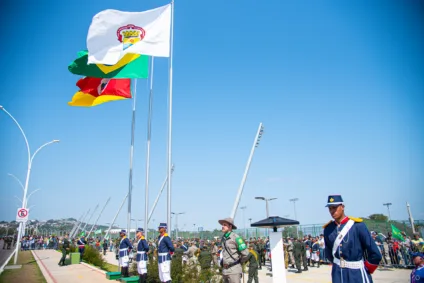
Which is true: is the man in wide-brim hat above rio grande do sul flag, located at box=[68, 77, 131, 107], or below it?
below

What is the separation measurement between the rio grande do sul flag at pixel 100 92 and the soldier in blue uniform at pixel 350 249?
32.3 ft

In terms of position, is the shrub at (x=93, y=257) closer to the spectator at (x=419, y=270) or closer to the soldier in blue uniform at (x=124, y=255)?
the soldier in blue uniform at (x=124, y=255)

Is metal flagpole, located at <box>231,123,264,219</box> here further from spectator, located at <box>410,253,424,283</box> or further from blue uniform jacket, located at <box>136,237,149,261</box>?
spectator, located at <box>410,253,424,283</box>

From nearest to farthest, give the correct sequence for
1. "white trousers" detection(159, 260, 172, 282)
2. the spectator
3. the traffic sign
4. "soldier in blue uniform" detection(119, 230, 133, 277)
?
the spectator
"white trousers" detection(159, 260, 172, 282)
"soldier in blue uniform" detection(119, 230, 133, 277)
the traffic sign

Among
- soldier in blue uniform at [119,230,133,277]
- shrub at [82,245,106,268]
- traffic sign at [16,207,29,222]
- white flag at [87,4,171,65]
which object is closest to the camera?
white flag at [87,4,171,65]

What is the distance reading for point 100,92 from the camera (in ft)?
38.4

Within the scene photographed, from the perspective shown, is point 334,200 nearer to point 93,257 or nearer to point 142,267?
point 142,267

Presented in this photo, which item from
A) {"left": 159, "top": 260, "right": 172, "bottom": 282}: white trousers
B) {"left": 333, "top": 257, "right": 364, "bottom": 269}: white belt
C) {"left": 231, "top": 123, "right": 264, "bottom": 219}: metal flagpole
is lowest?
{"left": 159, "top": 260, "right": 172, "bottom": 282}: white trousers

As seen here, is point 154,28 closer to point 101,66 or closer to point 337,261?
point 101,66

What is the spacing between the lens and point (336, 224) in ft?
13.2

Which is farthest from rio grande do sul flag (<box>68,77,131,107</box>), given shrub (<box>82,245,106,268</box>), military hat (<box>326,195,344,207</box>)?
shrub (<box>82,245,106,268</box>)

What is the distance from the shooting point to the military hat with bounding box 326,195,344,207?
3948 mm

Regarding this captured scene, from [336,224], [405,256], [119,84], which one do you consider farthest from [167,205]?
[405,256]

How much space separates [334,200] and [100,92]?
10355 millimetres
